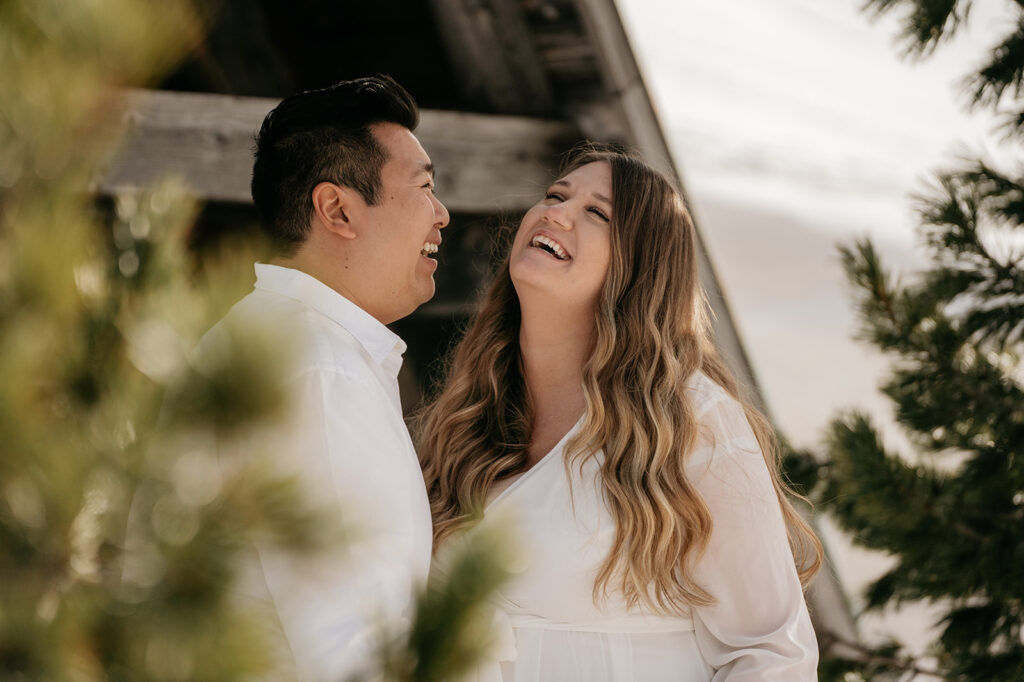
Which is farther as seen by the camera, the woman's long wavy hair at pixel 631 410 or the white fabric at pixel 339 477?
the woman's long wavy hair at pixel 631 410

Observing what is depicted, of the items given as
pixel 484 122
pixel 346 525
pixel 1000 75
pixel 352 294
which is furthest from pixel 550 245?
pixel 346 525

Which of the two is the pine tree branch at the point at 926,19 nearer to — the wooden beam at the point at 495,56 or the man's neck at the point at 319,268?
the man's neck at the point at 319,268

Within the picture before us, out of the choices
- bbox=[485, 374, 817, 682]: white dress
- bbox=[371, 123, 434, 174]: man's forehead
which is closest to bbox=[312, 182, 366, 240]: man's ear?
bbox=[371, 123, 434, 174]: man's forehead

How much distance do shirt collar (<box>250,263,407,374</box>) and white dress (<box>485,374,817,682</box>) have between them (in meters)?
0.41

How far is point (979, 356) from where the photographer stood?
1781mm

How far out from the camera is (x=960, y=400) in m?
1.79

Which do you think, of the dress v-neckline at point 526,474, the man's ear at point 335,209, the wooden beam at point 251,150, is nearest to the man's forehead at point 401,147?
the man's ear at point 335,209

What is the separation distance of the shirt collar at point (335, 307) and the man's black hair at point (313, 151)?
0.15 m

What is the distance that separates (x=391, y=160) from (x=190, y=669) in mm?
1447

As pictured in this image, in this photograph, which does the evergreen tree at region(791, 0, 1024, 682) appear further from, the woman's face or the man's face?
the man's face

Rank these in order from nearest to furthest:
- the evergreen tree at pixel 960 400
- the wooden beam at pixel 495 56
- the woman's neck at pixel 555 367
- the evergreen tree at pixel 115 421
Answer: the evergreen tree at pixel 115 421 → the evergreen tree at pixel 960 400 → the woman's neck at pixel 555 367 → the wooden beam at pixel 495 56

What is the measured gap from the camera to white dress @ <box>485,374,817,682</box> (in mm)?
1637

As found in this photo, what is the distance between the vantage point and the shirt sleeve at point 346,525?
46 cm

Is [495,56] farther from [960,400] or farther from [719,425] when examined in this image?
[960,400]
